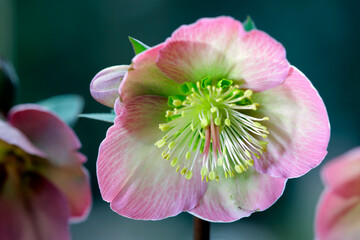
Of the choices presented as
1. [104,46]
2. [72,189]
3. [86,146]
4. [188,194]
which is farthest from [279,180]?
[104,46]

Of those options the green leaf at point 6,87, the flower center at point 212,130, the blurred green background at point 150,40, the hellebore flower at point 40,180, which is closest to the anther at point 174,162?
the flower center at point 212,130

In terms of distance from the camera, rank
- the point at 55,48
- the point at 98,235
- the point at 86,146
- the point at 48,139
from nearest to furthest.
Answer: the point at 48,139, the point at 98,235, the point at 86,146, the point at 55,48

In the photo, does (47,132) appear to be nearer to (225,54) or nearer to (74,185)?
(74,185)

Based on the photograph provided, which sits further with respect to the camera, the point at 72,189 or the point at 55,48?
the point at 55,48

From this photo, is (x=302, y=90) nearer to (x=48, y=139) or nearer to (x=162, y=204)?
A: (x=162, y=204)

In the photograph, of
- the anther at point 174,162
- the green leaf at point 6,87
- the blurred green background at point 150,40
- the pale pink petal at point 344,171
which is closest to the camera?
the pale pink petal at point 344,171

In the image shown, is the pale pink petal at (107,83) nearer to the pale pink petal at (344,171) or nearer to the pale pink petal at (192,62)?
the pale pink petal at (192,62)

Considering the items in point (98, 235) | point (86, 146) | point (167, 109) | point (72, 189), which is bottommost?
point (98, 235)
